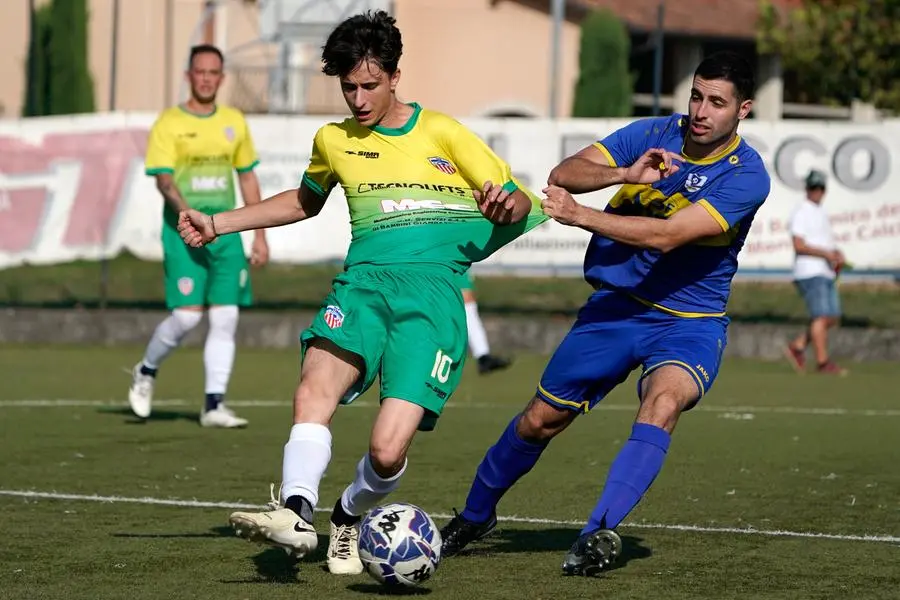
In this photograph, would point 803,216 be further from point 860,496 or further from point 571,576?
point 571,576

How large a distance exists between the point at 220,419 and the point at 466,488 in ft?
9.55

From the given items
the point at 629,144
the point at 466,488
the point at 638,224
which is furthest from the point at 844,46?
the point at 638,224

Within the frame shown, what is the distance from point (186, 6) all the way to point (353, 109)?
27.1 metres

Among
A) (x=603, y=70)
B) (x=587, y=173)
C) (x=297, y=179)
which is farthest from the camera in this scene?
(x=603, y=70)

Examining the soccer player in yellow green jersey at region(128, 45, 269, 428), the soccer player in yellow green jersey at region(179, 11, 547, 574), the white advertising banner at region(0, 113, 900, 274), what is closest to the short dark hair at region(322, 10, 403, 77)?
the soccer player in yellow green jersey at region(179, 11, 547, 574)

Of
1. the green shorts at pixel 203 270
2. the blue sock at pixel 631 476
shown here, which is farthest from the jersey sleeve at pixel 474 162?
the green shorts at pixel 203 270

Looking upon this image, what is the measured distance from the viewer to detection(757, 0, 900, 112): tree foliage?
27.8 metres

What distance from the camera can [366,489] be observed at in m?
6.66

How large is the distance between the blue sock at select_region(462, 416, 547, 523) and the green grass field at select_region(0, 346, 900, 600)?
0.18m

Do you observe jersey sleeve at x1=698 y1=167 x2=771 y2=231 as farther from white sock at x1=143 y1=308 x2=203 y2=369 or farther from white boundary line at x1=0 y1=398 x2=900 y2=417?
white boundary line at x1=0 y1=398 x2=900 y2=417

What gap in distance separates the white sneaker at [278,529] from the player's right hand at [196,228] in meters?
1.33

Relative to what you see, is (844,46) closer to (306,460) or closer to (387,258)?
(387,258)

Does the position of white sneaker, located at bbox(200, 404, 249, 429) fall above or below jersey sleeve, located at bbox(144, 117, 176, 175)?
below

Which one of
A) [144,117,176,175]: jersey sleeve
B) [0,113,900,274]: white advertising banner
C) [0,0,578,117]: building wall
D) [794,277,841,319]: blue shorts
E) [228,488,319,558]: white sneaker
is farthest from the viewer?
[0,0,578,117]: building wall
